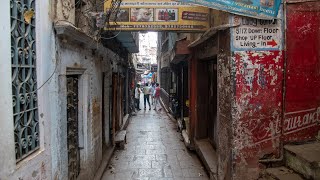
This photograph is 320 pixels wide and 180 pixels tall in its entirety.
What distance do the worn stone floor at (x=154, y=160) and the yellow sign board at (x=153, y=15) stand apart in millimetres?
3785

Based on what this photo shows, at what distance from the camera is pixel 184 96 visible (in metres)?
15.3

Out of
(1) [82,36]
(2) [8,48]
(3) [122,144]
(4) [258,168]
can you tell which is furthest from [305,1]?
(3) [122,144]

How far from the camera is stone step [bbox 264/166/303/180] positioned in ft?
17.7

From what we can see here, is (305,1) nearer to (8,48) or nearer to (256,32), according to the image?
(256,32)

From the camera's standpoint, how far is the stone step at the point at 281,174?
541 centimetres

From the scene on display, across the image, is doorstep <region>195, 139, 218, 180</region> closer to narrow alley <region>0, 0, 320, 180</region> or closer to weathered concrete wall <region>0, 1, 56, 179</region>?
narrow alley <region>0, 0, 320, 180</region>

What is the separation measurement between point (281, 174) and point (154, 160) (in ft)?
15.2

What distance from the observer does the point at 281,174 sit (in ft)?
18.5

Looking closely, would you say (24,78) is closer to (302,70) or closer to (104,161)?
(302,70)

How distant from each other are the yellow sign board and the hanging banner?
60.1 inches

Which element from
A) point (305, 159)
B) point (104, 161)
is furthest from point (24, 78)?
point (104, 161)

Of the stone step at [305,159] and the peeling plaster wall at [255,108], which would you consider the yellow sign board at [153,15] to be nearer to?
the peeling plaster wall at [255,108]

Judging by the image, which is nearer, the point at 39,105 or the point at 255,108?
the point at 39,105

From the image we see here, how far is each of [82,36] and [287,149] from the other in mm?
4366
